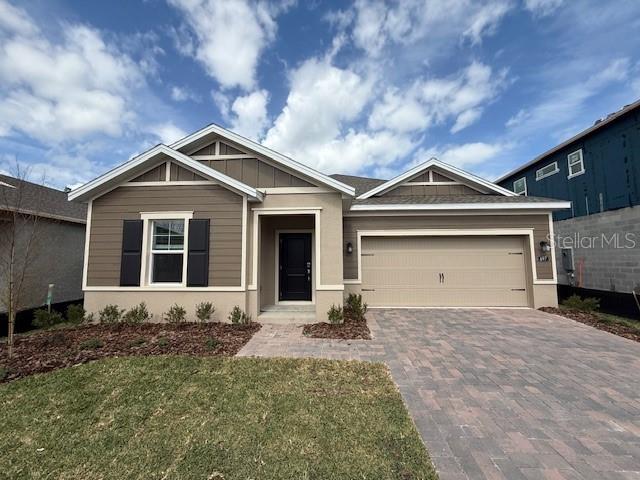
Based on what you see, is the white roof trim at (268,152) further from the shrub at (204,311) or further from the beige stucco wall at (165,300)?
the shrub at (204,311)

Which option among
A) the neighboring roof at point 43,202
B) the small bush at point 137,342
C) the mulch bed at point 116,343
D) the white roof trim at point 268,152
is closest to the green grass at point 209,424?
the mulch bed at point 116,343

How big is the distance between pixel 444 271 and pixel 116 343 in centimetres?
828

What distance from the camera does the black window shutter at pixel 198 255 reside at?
6590 millimetres

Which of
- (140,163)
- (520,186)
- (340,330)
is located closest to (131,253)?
(140,163)

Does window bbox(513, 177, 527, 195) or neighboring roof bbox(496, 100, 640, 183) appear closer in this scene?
neighboring roof bbox(496, 100, 640, 183)

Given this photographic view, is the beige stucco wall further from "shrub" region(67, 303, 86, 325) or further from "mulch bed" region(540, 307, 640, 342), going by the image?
"mulch bed" region(540, 307, 640, 342)

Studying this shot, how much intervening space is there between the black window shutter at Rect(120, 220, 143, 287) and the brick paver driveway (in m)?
3.46

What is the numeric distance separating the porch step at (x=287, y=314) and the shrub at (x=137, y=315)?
8.56 ft

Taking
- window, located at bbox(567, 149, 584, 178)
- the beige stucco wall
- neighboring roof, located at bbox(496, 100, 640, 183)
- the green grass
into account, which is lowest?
the green grass

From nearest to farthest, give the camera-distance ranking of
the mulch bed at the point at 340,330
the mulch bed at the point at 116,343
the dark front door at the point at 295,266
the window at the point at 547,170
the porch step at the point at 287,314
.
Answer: the mulch bed at the point at 116,343 → the mulch bed at the point at 340,330 → the porch step at the point at 287,314 → the dark front door at the point at 295,266 → the window at the point at 547,170

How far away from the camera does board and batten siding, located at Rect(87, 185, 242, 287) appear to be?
263 inches

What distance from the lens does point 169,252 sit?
687 cm

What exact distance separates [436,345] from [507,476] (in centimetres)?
310

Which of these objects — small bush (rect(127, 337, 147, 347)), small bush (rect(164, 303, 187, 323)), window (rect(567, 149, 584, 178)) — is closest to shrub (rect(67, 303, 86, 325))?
small bush (rect(164, 303, 187, 323))
